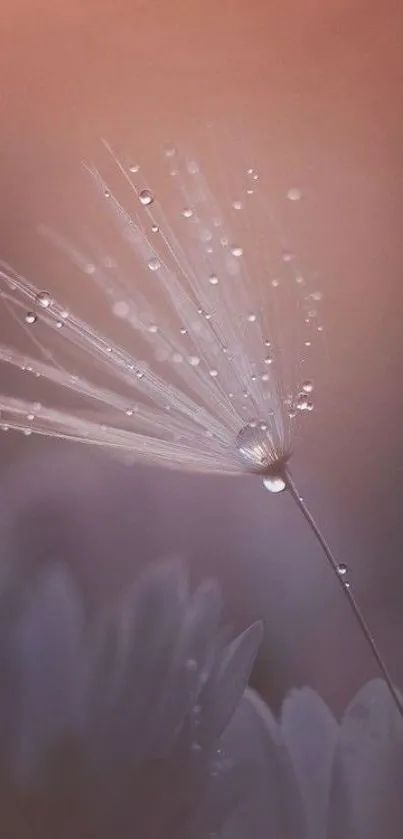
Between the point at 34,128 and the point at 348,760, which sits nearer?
the point at 348,760

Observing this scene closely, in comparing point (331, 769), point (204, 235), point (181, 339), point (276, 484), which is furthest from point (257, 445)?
point (331, 769)

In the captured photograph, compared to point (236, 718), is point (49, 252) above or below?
above

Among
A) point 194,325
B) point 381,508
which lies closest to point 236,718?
point 381,508

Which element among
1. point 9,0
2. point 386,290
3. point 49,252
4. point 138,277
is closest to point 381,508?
point 386,290

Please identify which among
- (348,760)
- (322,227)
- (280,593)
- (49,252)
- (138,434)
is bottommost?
(348,760)

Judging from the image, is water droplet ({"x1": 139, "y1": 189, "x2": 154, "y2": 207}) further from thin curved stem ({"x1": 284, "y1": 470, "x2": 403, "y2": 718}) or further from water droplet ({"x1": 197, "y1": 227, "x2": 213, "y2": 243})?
thin curved stem ({"x1": 284, "y1": 470, "x2": 403, "y2": 718})

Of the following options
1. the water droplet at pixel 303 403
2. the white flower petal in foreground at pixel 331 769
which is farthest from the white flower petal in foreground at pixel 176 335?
the white flower petal in foreground at pixel 331 769

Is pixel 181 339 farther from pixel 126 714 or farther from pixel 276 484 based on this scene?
pixel 126 714

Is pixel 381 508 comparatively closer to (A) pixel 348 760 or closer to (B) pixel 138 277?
(A) pixel 348 760
